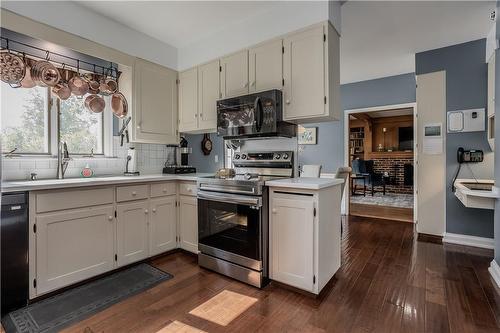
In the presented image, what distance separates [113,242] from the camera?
2381 mm

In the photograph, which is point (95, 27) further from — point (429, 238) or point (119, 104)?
point (429, 238)

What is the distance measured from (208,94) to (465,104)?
3431mm

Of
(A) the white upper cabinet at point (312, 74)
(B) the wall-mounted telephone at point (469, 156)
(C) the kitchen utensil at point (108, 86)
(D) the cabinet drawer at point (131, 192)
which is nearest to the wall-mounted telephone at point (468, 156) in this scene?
(B) the wall-mounted telephone at point (469, 156)

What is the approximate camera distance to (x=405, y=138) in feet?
26.9

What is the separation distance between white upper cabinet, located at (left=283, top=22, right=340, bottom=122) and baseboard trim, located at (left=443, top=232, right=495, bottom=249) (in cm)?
260

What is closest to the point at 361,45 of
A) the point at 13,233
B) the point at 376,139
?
the point at 13,233

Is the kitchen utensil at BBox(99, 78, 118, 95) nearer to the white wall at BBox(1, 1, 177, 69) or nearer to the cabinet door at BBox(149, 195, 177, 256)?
the white wall at BBox(1, 1, 177, 69)

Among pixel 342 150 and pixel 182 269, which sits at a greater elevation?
pixel 342 150

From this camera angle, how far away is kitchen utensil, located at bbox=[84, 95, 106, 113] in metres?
2.67

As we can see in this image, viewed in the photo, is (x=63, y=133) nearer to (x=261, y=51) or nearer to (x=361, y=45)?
(x=261, y=51)

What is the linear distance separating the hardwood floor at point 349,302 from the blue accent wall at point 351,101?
8.73 ft

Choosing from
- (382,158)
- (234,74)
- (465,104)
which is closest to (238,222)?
(234,74)

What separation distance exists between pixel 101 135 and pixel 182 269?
1.84 metres

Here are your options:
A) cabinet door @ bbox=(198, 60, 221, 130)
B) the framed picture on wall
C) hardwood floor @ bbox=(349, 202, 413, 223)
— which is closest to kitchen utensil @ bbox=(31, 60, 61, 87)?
cabinet door @ bbox=(198, 60, 221, 130)
